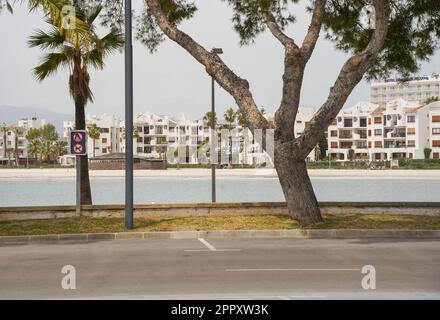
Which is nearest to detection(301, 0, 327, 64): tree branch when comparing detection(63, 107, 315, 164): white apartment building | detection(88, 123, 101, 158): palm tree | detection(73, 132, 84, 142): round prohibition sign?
detection(73, 132, 84, 142): round prohibition sign

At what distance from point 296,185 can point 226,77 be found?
145 inches

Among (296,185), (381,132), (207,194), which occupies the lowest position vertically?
(207,194)

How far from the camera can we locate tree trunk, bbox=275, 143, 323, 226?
18.6m

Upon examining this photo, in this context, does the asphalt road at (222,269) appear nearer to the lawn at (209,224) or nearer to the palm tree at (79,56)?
the lawn at (209,224)

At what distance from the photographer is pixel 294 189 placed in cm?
1881

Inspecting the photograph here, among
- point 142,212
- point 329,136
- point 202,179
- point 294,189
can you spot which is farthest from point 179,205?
point 329,136

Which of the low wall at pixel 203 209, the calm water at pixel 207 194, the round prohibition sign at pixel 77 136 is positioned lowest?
the calm water at pixel 207 194

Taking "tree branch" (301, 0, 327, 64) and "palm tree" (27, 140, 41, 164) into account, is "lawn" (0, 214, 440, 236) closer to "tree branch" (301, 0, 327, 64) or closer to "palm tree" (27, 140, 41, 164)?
"tree branch" (301, 0, 327, 64)

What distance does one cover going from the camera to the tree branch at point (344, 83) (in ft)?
60.2

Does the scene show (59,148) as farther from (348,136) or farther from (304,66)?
(304,66)

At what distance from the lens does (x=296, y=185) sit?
18.8 metres

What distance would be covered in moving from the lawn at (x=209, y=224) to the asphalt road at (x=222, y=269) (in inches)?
63.9

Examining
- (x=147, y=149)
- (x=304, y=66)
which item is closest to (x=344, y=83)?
(x=304, y=66)

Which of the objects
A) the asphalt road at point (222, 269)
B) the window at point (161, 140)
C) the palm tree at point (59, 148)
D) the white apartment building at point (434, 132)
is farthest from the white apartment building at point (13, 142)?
the asphalt road at point (222, 269)
